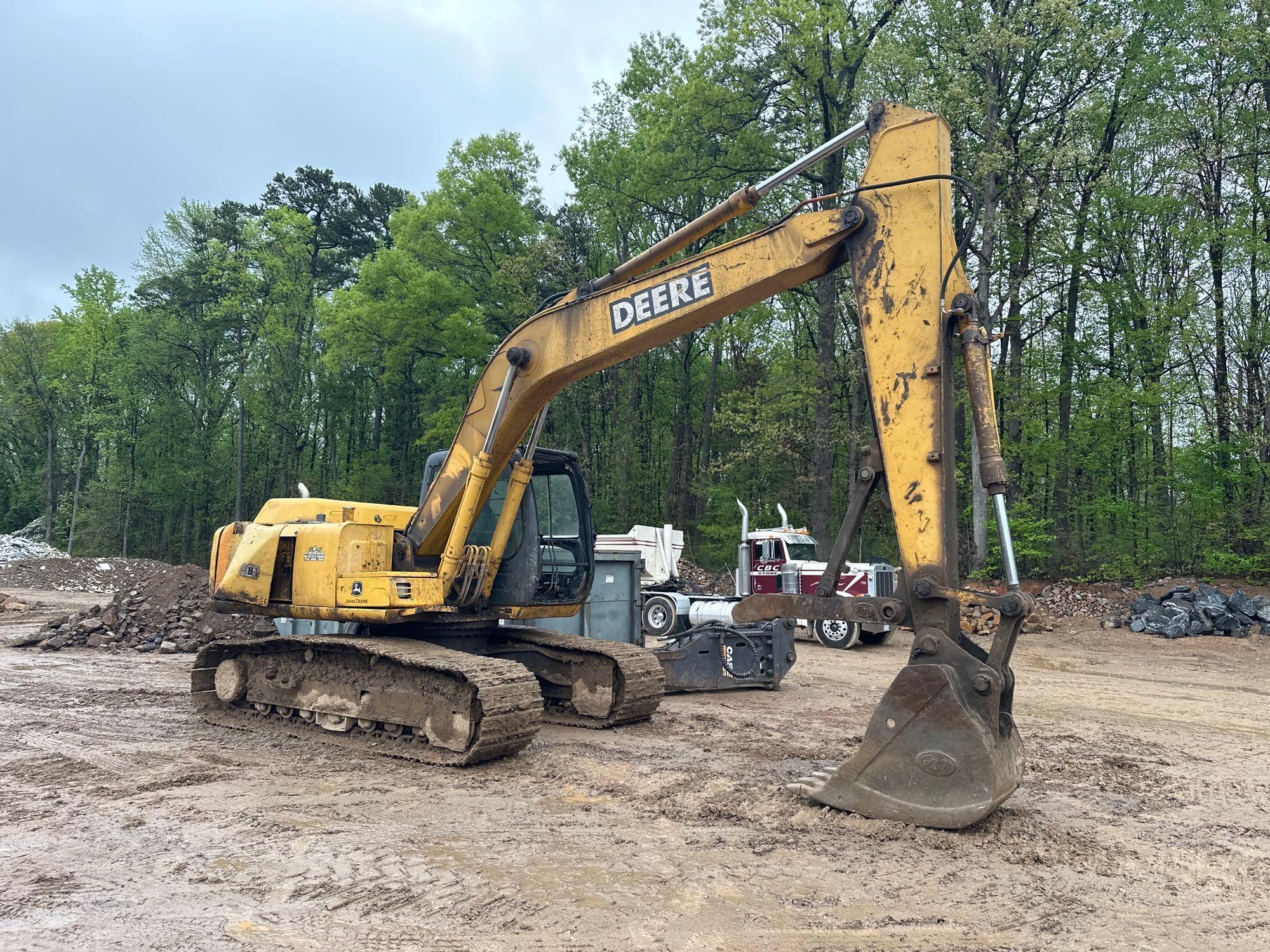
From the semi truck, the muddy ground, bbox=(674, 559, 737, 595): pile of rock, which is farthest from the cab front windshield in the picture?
the muddy ground

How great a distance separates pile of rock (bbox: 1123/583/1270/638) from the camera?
17219mm

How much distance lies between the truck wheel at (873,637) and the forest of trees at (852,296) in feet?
19.5

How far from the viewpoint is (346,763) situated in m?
7.18

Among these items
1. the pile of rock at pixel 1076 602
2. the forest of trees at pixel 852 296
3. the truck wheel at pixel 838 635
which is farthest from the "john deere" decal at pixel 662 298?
the pile of rock at pixel 1076 602

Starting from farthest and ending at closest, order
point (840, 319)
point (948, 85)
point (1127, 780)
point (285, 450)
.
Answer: point (285, 450), point (840, 319), point (948, 85), point (1127, 780)

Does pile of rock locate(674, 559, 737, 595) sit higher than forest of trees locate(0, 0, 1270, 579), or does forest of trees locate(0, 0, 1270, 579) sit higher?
forest of trees locate(0, 0, 1270, 579)

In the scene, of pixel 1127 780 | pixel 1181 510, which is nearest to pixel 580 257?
pixel 1181 510

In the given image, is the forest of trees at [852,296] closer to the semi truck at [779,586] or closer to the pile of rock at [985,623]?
the pile of rock at [985,623]

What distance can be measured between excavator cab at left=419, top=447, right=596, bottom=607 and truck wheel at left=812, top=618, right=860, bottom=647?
885cm

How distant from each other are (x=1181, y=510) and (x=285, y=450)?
3445cm

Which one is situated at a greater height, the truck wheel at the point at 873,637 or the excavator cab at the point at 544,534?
the excavator cab at the point at 544,534

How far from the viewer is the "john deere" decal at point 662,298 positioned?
645 centimetres

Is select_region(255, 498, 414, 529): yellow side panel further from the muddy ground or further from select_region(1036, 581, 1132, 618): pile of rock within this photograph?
select_region(1036, 581, 1132, 618): pile of rock

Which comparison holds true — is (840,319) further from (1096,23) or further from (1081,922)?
(1081,922)
